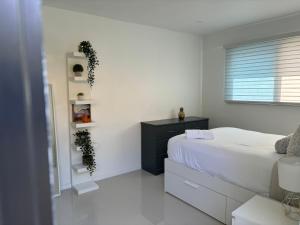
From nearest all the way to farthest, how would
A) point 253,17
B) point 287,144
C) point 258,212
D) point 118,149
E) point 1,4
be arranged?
point 1,4 < point 258,212 < point 287,144 < point 253,17 < point 118,149

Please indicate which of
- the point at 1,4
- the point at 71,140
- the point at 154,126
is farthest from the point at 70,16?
the point at 1,4

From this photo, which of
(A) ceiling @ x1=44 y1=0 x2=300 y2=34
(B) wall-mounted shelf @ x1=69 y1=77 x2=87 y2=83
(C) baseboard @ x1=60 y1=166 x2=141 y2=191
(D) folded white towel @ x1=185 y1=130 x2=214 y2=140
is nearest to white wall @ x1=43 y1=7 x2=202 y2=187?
(C) baseboard @ x1=60 y1=166 x2=141 y2=191

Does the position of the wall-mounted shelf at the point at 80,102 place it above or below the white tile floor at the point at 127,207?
above

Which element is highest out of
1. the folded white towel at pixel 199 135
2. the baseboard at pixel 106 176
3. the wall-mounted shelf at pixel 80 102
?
the wall-mounted shelf at pixel 80 102

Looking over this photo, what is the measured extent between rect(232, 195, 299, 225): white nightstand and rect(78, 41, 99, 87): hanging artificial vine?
249 cm

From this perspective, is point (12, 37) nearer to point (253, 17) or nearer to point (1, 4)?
point (1, 4)

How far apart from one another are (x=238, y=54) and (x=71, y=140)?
127 inches

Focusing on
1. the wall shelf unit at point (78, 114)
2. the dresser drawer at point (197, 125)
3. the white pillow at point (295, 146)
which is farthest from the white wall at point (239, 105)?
the wall shelf unit at point (78, 114)

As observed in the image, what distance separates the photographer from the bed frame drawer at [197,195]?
2387 millimetres

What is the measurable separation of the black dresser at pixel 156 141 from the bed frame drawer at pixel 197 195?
2.19 feet

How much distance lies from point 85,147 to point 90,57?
4.20ft

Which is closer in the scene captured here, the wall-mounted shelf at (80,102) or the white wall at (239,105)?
the wall-mounted shelf at (80,102)

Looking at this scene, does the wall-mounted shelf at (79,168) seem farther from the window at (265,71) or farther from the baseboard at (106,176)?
the window at (265,71)

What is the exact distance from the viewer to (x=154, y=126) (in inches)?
143
